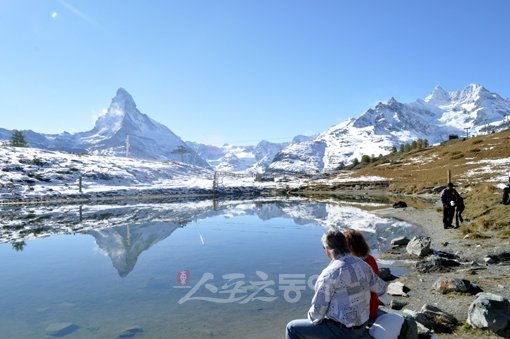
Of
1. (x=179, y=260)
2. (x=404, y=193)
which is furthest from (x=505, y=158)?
(x=179, y=260)

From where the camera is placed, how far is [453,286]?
488 inches

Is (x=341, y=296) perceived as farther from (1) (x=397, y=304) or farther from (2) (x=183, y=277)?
(2) (x=183, y=277)

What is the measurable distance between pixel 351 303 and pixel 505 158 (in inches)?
4089

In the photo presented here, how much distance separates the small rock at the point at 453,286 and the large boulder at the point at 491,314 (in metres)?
2.80

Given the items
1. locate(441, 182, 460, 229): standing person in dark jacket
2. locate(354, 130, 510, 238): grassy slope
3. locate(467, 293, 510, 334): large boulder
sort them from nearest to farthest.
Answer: locate(467, 293, 510, 334): large boulder < locate(354, 130, 510, 238): grassy slope < locate(441, 182, 460, 229): standing person in dark jacket

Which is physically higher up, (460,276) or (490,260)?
(490,260)

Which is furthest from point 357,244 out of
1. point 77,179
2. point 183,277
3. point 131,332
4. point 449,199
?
point 77,179

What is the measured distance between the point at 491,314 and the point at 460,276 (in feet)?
19.2

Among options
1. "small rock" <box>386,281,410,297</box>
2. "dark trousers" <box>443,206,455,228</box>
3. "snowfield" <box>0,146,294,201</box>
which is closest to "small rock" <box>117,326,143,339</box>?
"small rock" <box>386,281,410,297</box>

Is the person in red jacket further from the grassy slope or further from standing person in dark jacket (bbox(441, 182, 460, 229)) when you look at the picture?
standing person in dark jacket (bbox(441, 182, 460, 229))

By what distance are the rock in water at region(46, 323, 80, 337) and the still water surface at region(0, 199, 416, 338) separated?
7cm

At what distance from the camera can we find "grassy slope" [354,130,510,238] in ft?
82.8

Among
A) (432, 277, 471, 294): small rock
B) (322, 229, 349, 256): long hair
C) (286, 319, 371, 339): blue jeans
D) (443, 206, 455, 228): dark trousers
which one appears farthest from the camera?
(443, 206, 455, 228): dark trousers

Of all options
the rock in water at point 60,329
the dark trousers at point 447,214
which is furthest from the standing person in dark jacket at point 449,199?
the rock in water at point 60,329
